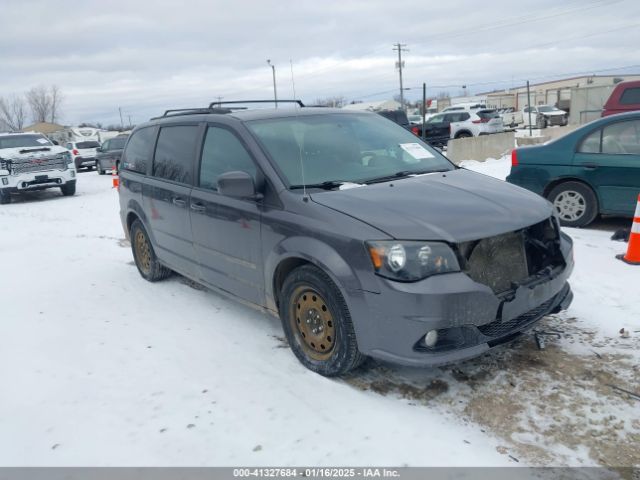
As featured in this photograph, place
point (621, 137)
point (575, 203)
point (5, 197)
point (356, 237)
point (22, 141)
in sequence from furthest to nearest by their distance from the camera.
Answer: point (22, 141) → point (5, 197) → point (575, 203) → point (621, 137) → point (356, 237)

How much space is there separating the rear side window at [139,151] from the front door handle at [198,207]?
4.42 feet

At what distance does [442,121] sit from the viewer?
80.8ft

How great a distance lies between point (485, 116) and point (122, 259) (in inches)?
792

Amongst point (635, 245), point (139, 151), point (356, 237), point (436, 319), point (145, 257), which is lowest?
point (635, 245)

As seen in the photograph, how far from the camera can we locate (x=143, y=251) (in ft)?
20.0

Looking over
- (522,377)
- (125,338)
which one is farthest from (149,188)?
(522,377)

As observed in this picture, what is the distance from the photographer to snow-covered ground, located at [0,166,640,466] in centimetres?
283

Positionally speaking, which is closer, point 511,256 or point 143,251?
point 511,256

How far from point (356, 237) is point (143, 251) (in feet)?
12.4

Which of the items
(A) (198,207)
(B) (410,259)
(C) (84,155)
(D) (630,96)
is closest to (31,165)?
(A) (198,207)

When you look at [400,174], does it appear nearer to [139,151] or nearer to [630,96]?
[139,151]

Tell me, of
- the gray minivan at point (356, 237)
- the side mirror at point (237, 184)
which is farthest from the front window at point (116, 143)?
the side mirror at point (237, 184)

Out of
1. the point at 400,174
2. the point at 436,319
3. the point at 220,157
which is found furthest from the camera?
the point at 220,157

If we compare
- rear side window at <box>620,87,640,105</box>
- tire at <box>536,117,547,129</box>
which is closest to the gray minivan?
rear side window at <box>620,87,640,105</box>
